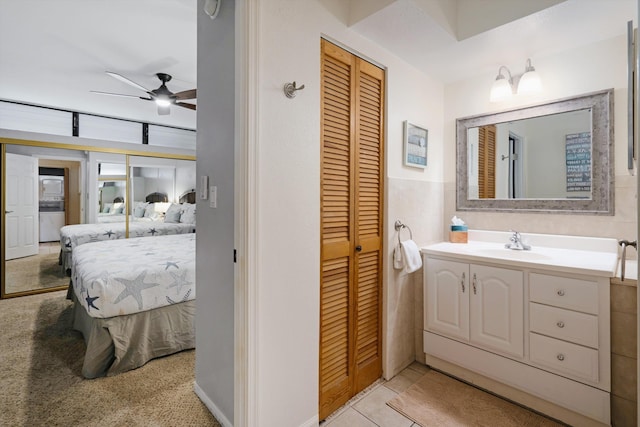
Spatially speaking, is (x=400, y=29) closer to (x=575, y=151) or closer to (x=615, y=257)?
(x=575, y=151)

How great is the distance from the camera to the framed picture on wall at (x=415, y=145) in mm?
2082

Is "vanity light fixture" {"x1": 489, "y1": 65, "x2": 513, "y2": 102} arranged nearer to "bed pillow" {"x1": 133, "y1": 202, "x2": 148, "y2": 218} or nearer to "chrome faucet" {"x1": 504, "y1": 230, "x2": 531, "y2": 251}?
"chrome faucet" {"x1": 504, "y1": 230, "x2": 531, "y2": 251}

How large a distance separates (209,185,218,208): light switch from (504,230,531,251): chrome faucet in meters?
1.95

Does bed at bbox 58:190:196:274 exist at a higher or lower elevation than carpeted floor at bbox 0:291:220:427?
higher

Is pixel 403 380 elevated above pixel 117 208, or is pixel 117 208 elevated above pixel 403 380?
pixel 117 208

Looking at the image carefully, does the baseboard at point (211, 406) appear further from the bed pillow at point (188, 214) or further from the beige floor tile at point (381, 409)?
the bed pillow at point (188, 214)

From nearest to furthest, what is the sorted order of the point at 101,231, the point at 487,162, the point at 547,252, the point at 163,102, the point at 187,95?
1. the point at 547,252
2. the point at 487,162
3. the point at 187,95
4. the point at 163,102
5. the point at 101,231

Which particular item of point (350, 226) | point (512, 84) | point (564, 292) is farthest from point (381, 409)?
point (512, 84)

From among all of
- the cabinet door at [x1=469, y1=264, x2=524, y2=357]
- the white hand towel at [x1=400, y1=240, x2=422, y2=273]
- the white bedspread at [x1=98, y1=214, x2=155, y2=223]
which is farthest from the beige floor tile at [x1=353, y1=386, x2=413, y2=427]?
the white bedspread at [x1=98, y1=214, x2=155, y2=223]

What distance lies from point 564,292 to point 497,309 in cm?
35

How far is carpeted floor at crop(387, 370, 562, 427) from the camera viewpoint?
1601 mm

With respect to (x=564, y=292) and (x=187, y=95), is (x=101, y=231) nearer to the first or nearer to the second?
(x=187, y=95)

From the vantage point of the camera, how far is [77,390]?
1.82m

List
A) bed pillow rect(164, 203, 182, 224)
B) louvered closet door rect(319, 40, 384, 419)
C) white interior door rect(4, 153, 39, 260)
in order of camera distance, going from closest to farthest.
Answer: louvered closet door rect(319, 40, 384, 419)
white interior door rect(4, 153, 39, 260)
bed pillow rect(164, 203, 182, 224)
